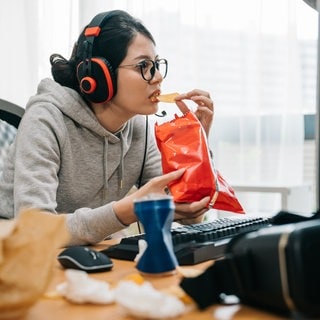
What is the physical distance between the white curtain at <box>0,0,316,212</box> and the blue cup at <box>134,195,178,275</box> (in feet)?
4.66

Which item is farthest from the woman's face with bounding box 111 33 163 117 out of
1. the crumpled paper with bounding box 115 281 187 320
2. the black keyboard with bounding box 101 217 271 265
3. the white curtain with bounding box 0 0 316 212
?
the crumpled paper with bounding box 115 281 187 320

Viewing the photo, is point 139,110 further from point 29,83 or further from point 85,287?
point 29,83

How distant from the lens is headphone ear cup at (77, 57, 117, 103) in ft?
4.48

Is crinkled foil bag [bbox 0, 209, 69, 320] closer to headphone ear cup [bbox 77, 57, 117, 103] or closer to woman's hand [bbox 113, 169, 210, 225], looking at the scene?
woman's hand [bbox 113, 169, 210, 225]

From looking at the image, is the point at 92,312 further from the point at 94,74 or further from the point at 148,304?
the point at 94,74

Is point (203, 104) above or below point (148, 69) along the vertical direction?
below

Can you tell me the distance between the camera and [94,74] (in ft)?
4.49

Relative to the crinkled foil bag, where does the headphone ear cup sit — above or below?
above

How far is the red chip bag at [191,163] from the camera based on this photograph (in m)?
1.08

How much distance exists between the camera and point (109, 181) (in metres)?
1.55

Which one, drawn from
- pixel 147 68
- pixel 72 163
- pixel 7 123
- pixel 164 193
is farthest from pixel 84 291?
pixel 7 123

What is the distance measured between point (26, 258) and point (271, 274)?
0.85 feet


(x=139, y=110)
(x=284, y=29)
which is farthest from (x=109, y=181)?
(x=284, y=29)

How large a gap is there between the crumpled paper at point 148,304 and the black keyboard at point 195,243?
26 centimetres
